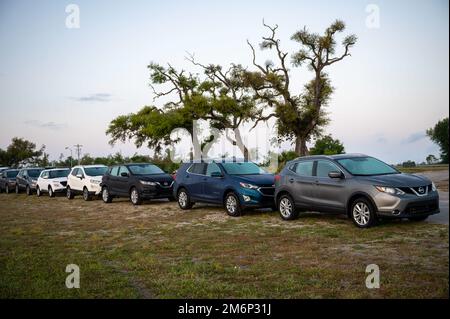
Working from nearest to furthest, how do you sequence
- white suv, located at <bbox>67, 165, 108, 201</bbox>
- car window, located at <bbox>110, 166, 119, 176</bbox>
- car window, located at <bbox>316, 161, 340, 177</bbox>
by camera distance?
1. car window, located at <bbox>316, 161, 340, 177</bbox>
2. car window, located at <bbox>110, 166, 119, 176</bbox>
3. white suv, located at <bbox>67, 165, 108, 201</bbox>

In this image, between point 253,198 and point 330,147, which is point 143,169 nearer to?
point 253,198

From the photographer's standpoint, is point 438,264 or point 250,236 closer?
point 438,264

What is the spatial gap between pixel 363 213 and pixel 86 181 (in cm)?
1572

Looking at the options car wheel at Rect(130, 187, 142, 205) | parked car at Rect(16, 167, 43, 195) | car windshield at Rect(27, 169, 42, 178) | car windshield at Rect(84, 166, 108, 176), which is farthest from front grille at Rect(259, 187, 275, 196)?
car windshield at Rect(27, 169, 42, 178)

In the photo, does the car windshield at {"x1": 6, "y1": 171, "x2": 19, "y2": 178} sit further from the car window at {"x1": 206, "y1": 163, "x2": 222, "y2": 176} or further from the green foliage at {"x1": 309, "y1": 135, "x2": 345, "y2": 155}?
the car window at {"x1": 206, "y1": 163, "x2": 222, "y2": 176}

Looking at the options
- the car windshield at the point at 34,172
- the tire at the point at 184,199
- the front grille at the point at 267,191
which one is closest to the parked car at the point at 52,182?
the car windshield at the point at 34,172

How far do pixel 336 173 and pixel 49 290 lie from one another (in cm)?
714

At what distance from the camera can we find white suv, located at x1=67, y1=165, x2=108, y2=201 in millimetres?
22547

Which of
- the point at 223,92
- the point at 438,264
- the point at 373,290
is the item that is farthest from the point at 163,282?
the point at 223,92

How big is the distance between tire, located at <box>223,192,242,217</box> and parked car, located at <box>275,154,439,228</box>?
55.9 inches

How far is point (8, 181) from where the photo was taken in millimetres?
32656

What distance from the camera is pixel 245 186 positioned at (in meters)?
13.8
